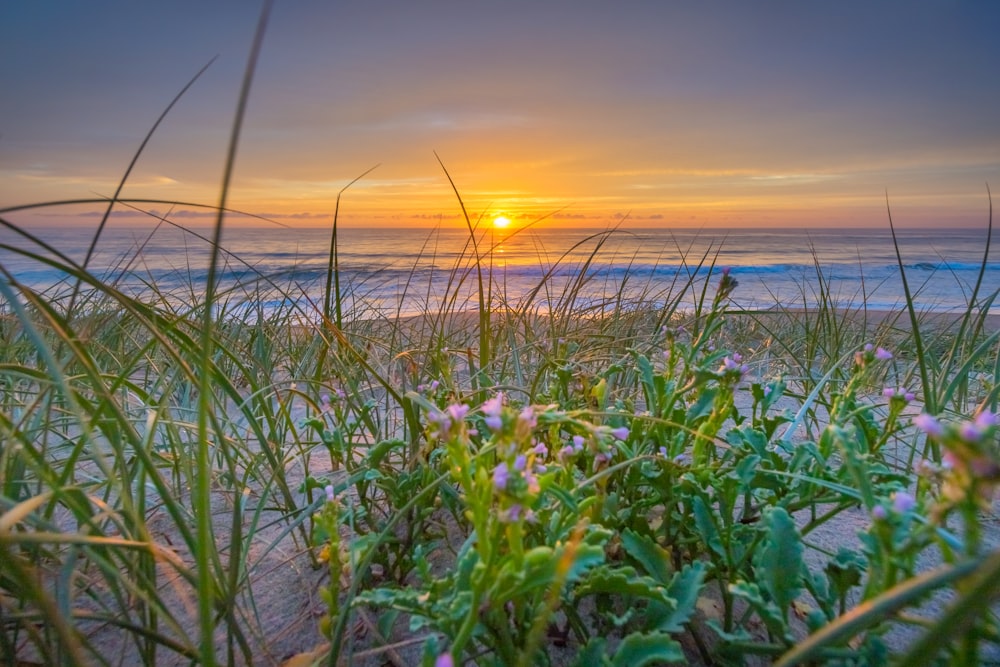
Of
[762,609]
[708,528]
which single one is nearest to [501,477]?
[762,609]

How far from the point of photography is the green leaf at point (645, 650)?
2.30 feet

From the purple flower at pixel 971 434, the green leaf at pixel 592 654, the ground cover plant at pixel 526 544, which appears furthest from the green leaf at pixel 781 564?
the purple flower at pixel 971 434

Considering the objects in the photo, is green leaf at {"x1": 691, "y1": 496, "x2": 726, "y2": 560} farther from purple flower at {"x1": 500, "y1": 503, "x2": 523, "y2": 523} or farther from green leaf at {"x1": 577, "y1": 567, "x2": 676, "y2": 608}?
purple flower at {"x1": 500, "y1": 503, "x2": 523, "y2": 523}

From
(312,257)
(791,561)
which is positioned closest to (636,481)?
(791,561)

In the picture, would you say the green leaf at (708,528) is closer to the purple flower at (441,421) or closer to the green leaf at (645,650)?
the green leaf at (645,650)

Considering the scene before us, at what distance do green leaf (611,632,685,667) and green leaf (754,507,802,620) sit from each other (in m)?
0.18

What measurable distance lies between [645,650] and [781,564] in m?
0.24

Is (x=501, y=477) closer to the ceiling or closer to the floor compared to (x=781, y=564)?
closer to the ceiling

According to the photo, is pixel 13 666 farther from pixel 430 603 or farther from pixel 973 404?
pixel 973 404

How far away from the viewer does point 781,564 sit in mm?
815

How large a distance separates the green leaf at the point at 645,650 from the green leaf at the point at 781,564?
18 cm

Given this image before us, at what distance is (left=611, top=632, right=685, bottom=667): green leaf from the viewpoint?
70 cm

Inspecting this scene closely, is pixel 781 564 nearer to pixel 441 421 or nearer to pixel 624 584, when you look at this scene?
pixel 624 584

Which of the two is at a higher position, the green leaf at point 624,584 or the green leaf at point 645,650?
the green leaf at point 624,584
